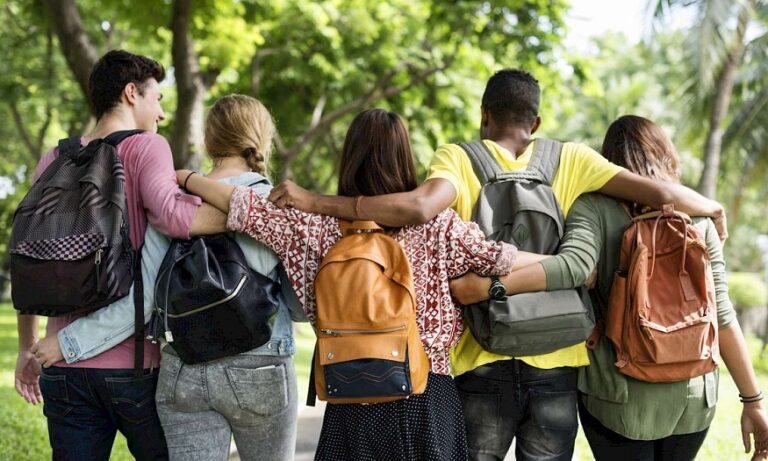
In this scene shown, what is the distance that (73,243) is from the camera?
8.48 ft

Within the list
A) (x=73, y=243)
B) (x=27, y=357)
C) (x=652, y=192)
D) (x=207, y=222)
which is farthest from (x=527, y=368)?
(x=27, y=357)

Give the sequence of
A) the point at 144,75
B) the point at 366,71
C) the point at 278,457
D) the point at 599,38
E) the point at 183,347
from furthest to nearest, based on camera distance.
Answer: the point at 599,38 < the point at 366,71 < the point at 144,75 < the point at 278,457 < the point at 183,347

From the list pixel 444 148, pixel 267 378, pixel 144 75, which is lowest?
pixel 267 378

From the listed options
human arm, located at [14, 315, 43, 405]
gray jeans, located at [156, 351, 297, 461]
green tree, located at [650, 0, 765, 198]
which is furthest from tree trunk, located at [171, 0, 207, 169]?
green tree, located at [650, 0, 765, 198]

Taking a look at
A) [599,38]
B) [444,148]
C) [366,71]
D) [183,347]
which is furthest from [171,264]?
[599,38]

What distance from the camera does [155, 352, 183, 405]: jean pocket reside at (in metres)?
2.65

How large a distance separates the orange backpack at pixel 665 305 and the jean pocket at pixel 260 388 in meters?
1.17

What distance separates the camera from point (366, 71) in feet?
45.7

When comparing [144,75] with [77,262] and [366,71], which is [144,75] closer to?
[77,262]

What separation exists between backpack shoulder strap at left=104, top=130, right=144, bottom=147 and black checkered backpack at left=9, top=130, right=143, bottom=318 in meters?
0.09

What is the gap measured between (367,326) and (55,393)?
1.13m

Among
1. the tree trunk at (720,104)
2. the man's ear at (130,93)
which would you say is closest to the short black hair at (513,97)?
the man's ear at (130,93)

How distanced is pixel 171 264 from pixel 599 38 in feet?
147

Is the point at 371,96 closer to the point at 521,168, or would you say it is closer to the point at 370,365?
the point at 521,168
